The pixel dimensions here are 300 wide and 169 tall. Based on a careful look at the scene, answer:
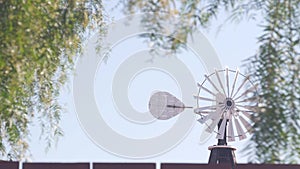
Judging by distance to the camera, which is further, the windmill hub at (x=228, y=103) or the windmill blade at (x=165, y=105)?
the windmill hub at (x=228, y=103)

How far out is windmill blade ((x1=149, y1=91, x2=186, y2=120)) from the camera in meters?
13.7

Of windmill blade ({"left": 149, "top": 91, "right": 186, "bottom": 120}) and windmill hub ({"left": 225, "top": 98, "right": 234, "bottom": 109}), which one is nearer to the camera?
windmill blade ({"left": 149, "top": 91, "right": 186, "bottom": 120})

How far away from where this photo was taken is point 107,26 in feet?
11.9

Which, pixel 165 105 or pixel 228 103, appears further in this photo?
pixel 228 103

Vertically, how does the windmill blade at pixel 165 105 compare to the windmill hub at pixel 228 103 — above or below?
below

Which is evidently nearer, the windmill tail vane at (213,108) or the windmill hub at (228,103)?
the windmill tail vane at (213,108)

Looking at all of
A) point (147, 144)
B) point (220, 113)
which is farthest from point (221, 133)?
point (147, 144)

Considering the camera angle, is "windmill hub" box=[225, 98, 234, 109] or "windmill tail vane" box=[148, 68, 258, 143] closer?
"windmill tail vane" box=[148, 68, 258, 143]

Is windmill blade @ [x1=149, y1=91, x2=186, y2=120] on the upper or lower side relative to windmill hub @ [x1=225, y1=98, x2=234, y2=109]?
lower

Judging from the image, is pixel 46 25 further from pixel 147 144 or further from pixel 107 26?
pixel 147 144

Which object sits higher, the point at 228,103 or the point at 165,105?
the point at 228,103

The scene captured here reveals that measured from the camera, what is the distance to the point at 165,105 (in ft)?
46.8

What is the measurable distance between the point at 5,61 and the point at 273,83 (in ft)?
3.48

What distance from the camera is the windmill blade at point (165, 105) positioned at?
13.7 m
